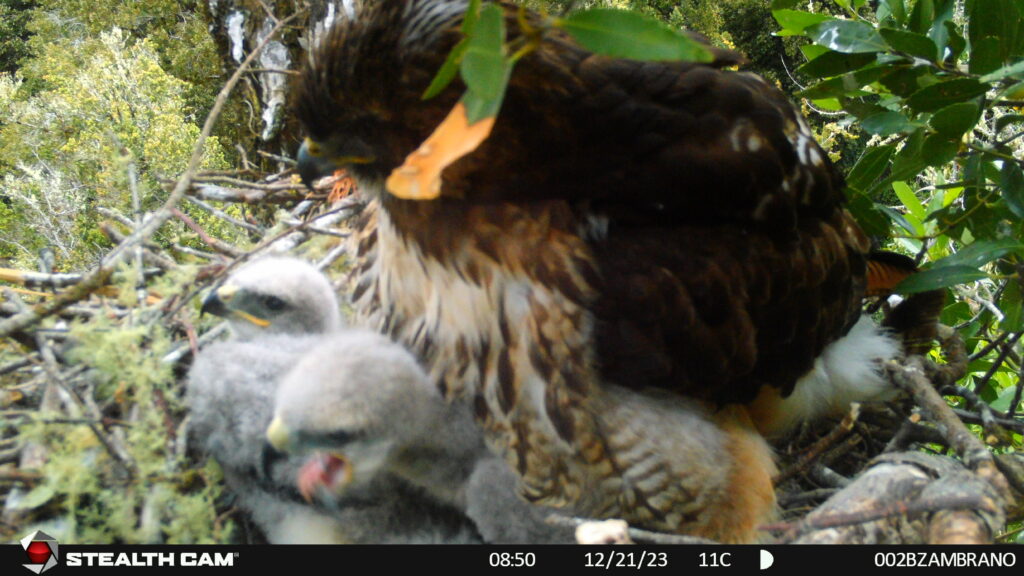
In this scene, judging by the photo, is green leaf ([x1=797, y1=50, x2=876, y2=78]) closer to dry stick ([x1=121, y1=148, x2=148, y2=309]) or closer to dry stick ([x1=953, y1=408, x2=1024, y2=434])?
dry stick ([x1=953, y1=408, x2=1024, y2=434])

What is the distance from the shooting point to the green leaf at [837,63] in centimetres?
171

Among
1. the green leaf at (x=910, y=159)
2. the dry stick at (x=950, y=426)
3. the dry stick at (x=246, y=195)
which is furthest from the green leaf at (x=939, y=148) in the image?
the dry stick at (x=246, y=195)

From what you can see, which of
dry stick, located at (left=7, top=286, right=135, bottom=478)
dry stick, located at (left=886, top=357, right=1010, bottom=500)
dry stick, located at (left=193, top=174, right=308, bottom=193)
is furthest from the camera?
dry stick, located at (left=193, top=174, right=308, bottom=193)

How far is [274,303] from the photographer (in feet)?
5.89

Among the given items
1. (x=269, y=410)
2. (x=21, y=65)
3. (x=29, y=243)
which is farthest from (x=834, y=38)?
(x=21, y=65)
